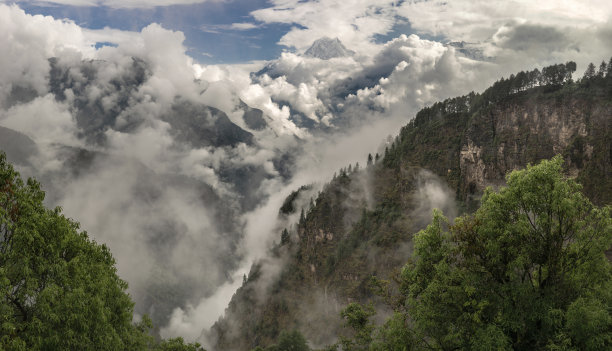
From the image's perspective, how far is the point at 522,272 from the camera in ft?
54.2

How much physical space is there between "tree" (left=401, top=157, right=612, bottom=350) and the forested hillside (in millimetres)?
68

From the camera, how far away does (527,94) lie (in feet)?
457

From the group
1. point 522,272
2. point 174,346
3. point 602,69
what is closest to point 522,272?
point 522,272

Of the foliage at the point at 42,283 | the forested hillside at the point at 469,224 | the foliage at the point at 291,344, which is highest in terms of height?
the foliage at the point at 42,283

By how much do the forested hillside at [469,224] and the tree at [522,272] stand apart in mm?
68

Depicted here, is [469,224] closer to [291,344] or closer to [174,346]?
[174,346]

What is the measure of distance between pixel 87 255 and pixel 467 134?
532 ft

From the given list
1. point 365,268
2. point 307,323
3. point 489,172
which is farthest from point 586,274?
point 307,323

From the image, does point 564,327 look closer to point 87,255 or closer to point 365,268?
point 87,255

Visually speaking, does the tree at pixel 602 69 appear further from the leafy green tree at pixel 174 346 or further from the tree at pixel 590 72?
the leafy green tree at pixel 174 346

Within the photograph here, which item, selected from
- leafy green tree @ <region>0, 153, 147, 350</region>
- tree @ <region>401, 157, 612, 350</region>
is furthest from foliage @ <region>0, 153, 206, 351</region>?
tree @ <region>401, 157, 612, 350</region>

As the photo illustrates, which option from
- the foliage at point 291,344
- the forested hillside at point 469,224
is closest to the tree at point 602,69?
the forested hillside at point 469,224

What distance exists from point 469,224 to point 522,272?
339 centimetres

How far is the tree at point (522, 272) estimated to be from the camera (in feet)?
47.7
